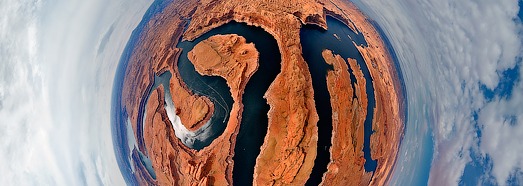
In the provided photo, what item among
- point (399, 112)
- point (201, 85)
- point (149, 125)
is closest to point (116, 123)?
point (149, 125)

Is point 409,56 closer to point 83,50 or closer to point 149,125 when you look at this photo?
point 149,125

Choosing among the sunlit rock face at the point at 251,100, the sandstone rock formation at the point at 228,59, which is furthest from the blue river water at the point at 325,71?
the sandstone rock formation at the point at 228,59

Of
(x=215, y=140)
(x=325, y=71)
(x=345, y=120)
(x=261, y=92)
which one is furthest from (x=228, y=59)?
(x=345, y=120)

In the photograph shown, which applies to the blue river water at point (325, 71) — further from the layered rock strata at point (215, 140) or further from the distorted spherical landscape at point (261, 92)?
the layered rock strata at point (215, 140)

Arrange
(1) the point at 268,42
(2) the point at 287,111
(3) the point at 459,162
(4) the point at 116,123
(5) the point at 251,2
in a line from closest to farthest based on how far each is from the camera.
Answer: (2) the point at 287,111 → (1) the point at 268,42 → (5) the point at 251,2 → (4) the point at 116,123 → (3) the point at 459,162

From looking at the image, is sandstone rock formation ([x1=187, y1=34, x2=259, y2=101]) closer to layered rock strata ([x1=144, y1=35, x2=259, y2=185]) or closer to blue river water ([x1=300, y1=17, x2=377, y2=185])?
layered rock strata ([x1=144, y1=35, x2=259, y2=185])

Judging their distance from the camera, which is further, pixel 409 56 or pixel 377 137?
pixel 409 56

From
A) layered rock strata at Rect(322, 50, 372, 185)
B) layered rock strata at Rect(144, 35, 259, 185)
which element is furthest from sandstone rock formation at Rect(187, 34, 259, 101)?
layered rock strata at Rect(322, 50, 372, 185)
